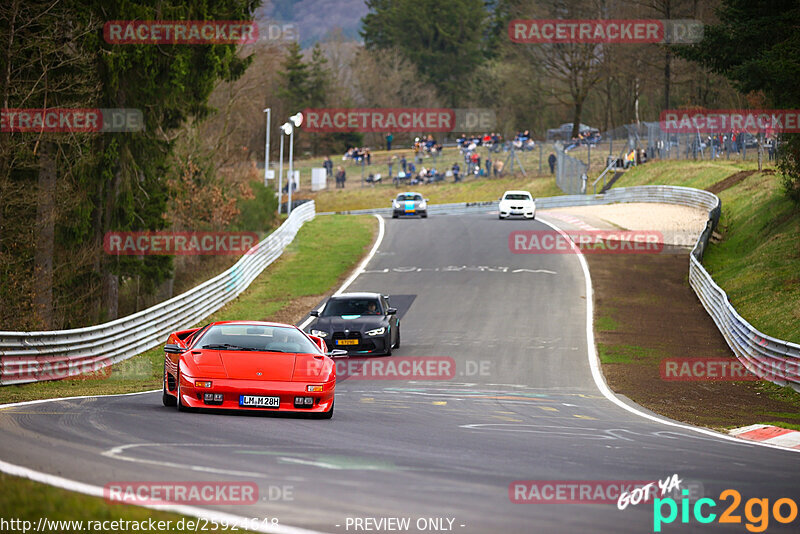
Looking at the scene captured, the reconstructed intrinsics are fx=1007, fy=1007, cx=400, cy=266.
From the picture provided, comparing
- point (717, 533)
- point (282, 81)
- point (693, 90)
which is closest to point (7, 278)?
point (717, 533)

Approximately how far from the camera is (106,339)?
23.0m

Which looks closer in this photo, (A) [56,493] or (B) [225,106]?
(A) [56,493]

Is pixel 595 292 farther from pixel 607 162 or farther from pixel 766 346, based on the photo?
pixel 607 162

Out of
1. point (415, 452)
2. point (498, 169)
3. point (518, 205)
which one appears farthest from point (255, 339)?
point (498, 169)

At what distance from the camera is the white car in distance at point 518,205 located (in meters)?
55.1

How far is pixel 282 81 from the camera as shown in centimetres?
11869

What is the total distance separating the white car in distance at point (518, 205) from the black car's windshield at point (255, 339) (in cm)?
4236

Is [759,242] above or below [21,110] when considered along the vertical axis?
below

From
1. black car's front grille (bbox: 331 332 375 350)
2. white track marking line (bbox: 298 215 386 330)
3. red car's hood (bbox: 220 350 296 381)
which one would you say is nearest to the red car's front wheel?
red car's hood (bbox: 220 350 296 381)

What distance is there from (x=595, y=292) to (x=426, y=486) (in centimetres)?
2708

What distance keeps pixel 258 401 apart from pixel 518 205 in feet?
146

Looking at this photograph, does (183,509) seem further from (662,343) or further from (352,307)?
(662,343)

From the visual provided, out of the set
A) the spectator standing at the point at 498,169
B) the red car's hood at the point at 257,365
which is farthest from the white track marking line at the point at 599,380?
the spectator standing at the point at 498,169

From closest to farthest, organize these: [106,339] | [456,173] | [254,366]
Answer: [254,366] → [106,339] → [456,173]
